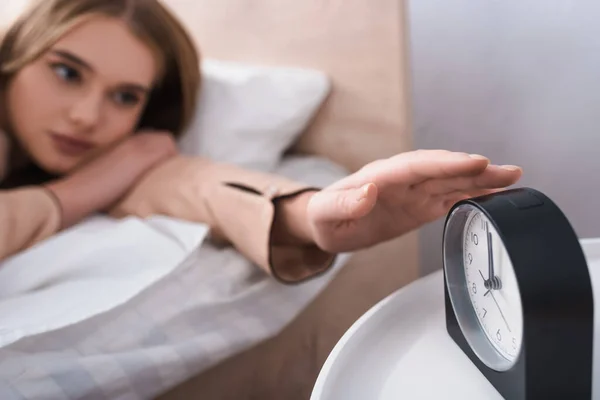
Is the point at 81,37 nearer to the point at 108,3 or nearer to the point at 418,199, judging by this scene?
the point at 108,3

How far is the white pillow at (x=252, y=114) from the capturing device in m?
0.81

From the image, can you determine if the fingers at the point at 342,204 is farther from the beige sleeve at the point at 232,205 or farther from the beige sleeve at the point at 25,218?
the beige sleeve at the point at 25,218

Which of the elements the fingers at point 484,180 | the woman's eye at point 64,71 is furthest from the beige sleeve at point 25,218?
the fingers at point 484,180

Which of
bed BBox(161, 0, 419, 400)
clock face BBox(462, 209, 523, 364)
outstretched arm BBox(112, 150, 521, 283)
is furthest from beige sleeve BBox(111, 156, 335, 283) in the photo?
clock face BBox(462, 209, 523, 364)

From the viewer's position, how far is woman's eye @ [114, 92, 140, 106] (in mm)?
701

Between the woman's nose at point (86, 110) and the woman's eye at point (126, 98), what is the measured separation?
0.14 feet

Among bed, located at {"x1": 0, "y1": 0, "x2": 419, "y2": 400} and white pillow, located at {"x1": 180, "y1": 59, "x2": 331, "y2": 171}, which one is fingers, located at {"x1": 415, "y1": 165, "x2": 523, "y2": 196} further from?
white pillow, located at {"x1": 180, "y1": 59, "x2": 331, "y2": 171}

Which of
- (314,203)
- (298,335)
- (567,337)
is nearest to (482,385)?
(567,337)

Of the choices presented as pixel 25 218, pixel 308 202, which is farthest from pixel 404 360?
pixel 25 218

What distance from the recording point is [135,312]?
0.47 metres

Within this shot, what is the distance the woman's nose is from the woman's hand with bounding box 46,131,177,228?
0.06 m

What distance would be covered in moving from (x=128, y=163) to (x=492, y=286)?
0.52 m

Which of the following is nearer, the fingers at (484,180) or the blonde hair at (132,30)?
the fingers at (484,180)

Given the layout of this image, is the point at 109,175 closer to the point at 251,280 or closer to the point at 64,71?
the point at 64,71
